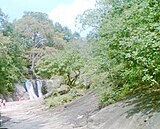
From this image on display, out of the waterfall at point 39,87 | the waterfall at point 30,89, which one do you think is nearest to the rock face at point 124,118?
the waterfall at point 30,89

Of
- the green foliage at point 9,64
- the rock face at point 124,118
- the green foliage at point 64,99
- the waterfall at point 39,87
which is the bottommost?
the rock face at point 124,118

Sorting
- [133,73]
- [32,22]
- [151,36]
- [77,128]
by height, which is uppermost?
[32,22]

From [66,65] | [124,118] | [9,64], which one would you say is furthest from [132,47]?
[9,64]

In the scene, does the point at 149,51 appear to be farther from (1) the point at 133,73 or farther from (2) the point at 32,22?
(2) the point at 32,22

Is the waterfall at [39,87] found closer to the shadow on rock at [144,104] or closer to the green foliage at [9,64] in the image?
the green foliage at [9,64]

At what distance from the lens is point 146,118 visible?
658 centimetres

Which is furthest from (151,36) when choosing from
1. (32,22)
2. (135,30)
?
(32,22)

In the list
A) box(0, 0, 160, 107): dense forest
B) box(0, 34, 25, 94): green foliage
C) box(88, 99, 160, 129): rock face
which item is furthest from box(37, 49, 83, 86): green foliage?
box(88, 99, 160, 129): rock face

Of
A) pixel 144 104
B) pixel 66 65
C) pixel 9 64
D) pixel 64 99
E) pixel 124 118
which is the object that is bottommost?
pixel 124 118

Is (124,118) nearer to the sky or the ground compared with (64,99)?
nearer to the ground

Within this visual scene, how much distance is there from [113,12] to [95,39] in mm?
1333

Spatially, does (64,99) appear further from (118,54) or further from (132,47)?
(132,47)

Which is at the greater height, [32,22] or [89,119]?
[32,22]

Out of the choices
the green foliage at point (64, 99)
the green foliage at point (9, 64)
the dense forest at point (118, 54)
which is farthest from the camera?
the green foliage at point (9, 64)
